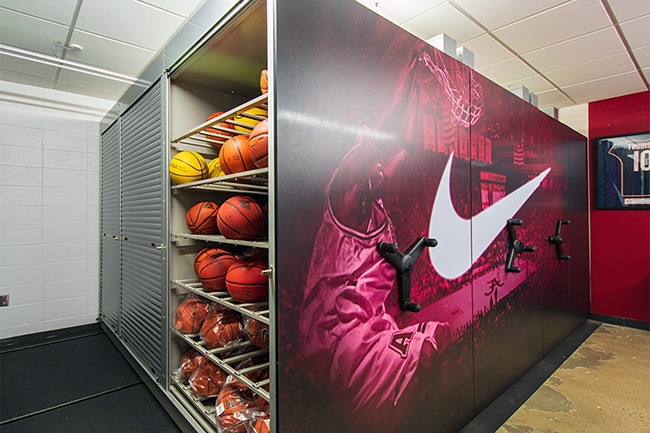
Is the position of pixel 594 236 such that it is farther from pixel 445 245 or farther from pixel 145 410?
pixel 145 410

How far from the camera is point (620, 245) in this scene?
429cm

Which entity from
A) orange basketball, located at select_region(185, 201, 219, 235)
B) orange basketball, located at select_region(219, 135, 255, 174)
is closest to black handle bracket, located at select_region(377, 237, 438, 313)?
orange basketball, located at select_region(219, 135, 255, 174)

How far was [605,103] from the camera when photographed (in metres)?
4.41

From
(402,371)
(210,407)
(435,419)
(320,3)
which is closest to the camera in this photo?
(320,3)

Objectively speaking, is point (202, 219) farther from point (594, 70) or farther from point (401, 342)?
point (594, 70)

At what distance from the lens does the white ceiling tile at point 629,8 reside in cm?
241

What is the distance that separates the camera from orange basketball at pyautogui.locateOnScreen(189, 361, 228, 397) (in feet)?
6.77

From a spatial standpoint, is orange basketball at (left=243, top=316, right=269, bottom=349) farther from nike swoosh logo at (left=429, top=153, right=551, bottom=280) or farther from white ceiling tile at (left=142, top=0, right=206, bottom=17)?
white ceiling tile at (left=142, top=0, right=206, bottom=17)

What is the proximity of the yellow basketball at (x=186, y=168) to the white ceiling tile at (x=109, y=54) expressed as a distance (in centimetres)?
157

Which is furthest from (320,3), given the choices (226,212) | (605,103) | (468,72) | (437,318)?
(605,103)

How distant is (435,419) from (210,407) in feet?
4.42

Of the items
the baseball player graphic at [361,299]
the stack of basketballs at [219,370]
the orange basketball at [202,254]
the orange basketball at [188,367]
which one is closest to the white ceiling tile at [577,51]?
the baseball player graphic at [361,299]

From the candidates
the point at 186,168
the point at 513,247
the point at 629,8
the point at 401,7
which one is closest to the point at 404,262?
the point at 513,247

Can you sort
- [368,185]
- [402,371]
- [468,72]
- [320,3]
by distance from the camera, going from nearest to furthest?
[320,3]
[368,185]
[402,371]
[468,72]
